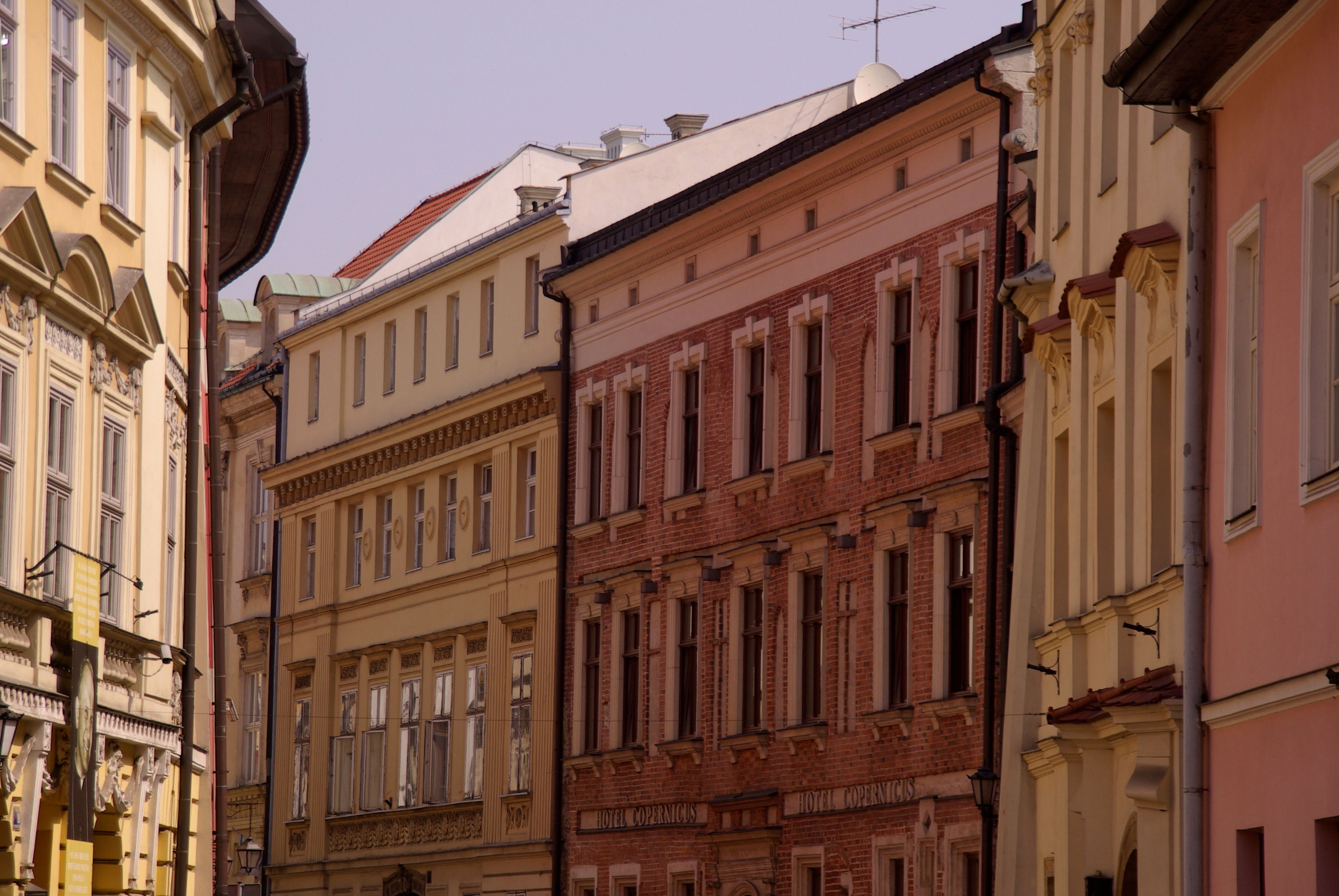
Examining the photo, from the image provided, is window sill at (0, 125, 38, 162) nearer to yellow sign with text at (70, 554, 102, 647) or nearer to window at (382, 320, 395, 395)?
yellow sign with text at (70, 554, 102, 647)

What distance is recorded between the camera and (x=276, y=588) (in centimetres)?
4969

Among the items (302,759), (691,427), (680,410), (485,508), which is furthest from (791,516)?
(302,759)

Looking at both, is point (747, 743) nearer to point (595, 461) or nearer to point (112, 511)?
point (595, 461)

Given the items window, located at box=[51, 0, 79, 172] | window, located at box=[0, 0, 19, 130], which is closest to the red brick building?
window, located at box=[51, 0, 79, 172]

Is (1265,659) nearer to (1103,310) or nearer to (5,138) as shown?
(1103,310)

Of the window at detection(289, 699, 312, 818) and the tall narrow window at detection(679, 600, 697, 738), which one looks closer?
the tall narrow window at detection(679, 600, 697, 738)

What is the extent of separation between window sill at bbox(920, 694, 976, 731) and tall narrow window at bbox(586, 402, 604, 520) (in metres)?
10.5

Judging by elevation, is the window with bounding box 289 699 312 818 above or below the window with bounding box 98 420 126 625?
below

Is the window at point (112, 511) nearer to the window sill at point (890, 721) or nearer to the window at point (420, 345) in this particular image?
the window sill at point (890, 721)

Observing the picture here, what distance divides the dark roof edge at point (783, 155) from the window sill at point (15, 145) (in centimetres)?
1299

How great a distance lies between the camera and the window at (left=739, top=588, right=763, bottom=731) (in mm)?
34438

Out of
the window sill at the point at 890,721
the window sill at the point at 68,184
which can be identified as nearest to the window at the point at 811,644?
the window sill at the point at 890,721

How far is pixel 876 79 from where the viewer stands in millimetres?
39719

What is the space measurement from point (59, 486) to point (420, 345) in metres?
25.8
